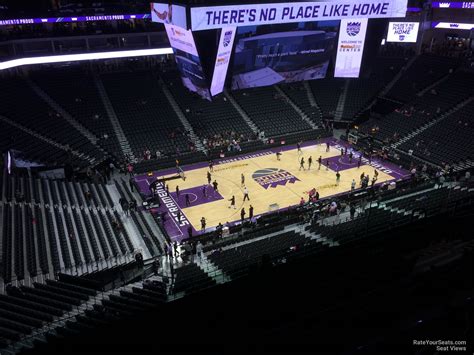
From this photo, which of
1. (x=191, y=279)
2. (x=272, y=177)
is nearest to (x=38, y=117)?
(x=272, y=177)

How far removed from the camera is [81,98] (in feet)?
119

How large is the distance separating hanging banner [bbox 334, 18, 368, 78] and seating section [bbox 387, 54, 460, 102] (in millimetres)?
13634

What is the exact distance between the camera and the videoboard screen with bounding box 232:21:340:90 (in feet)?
88.1

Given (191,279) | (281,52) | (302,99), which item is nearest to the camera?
(191,279)

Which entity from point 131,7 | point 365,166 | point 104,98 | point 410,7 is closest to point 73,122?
point 104,98

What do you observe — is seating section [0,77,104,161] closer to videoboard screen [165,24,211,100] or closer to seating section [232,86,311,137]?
videoboard screen [165,24,211,100]

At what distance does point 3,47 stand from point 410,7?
129 feet

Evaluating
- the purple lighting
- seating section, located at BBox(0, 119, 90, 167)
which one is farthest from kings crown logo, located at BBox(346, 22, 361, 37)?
seating section, located at BBox(0, 119, 90, 167)

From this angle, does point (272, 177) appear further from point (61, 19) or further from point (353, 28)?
point (61, 19)

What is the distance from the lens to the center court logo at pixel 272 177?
Result: 1128 inches

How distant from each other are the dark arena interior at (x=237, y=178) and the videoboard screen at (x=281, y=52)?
0.13m

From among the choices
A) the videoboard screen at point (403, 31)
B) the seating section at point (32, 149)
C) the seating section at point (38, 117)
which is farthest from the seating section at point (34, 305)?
the videoboard screen at point (403, 31)

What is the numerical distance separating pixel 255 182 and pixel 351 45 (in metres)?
11.7

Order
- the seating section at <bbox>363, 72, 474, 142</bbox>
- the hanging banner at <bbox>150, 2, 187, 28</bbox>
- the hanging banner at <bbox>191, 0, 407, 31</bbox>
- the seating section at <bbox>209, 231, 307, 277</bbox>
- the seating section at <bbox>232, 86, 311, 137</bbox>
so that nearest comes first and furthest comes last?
the seating section at <bbox>209, 231, 307, 277</bbox>
the hanging banner at <bbox>150, 2, 187, 28</bbox>
the hanging banner at <bbox>191, 0, 407, 31</bbox>
the seating section at <bbox>363, 72, 474, 142</bbox>
the seating section at <bbox>232, 86, 311, 137</bbox>
